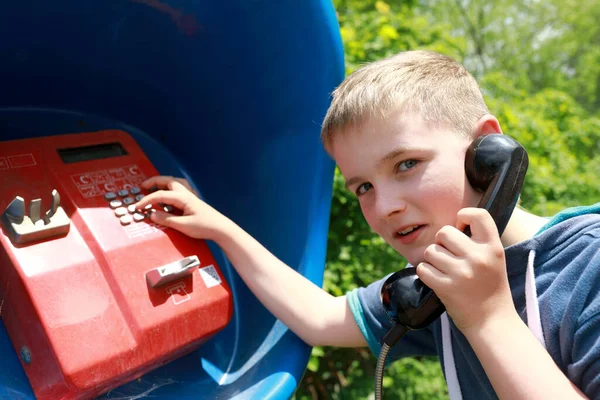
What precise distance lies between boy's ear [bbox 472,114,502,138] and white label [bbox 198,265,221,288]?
0.47 metres

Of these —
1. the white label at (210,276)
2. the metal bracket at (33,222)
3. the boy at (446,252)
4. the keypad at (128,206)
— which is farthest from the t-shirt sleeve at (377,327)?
the metal bracket at (33,222)

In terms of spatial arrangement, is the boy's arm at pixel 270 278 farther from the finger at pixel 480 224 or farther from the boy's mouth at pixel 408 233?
the finger at pixel 480 224

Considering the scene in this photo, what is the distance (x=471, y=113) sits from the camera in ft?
3.05

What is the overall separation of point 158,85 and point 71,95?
0.17 m

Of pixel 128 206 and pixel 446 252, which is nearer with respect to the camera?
pixel 446 252

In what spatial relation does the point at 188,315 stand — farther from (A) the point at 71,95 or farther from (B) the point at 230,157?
(A) the point at 71,95

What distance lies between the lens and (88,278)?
2.84 ft

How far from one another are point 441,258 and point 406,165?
161 mm

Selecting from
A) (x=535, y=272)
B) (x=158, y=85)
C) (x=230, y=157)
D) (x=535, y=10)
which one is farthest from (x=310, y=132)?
(x=535, y=10)

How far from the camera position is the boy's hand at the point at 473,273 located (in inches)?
29.0

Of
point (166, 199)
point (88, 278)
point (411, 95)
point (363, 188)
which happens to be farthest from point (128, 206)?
point (411, 95)

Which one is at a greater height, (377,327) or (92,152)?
(92,152)

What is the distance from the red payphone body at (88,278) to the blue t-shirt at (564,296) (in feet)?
1.35

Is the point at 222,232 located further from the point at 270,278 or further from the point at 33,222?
the point at 33,222
